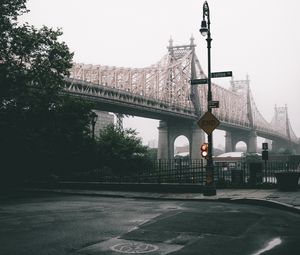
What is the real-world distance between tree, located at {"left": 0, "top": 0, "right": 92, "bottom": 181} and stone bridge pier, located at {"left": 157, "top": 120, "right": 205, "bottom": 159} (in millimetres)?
57993

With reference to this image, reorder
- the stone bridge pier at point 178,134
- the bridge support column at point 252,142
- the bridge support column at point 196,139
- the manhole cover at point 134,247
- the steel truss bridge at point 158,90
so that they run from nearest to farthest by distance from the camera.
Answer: the manhole cover at point 134,247 < the steel truss bridge at point 158,90 < the bridge support column at point 196,139 < the stone bridge pier at point 178,134 < the bridge support column at point 252,142

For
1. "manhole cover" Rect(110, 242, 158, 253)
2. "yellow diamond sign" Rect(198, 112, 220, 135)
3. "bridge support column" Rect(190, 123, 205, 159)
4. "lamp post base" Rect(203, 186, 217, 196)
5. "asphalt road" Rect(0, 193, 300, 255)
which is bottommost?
"manhole cover" Rect(110, 242, 158, 253)

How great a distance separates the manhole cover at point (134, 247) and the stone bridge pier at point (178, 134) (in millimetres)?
77012

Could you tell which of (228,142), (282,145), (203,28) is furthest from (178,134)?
(203,28)

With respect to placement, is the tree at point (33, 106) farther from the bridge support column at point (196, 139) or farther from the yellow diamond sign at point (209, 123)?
the bridge support column at point (196, 139)

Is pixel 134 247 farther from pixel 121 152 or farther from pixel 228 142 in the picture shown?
pixel 228 142

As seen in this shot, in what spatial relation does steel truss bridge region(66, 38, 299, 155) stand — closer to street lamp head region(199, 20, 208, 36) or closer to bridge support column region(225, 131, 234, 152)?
bridge support column region(225, 131, 234, 152)

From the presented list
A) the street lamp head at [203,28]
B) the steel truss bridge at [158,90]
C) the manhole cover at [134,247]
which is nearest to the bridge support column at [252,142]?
the steel truss bridge at [158,90]

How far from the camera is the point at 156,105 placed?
74.1 meters

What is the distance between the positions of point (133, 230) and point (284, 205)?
5546 mm

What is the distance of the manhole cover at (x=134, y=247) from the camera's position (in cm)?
696

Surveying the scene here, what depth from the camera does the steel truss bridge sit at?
63688 mm

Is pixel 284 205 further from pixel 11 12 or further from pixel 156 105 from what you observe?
pixel 156 105

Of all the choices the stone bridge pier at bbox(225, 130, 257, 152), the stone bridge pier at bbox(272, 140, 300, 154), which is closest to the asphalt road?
the stone bridge pier at bbox(225, 130, 257, 152)
